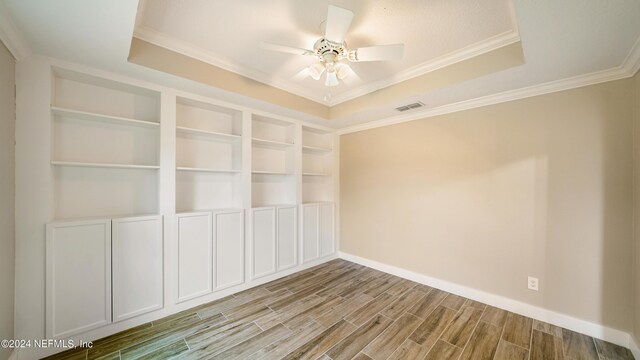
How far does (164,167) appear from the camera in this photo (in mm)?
2309

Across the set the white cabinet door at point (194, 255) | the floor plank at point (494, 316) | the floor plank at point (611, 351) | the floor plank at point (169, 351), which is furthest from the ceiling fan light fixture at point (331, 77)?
Result: the floor plank at point (611, 351)

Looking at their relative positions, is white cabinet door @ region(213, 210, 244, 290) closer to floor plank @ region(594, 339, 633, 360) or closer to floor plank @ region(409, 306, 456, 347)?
floor plank @ region(409, 306, 456, 347)

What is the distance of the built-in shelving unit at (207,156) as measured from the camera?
2.70m

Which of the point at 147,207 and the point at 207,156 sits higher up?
the point at 207,156

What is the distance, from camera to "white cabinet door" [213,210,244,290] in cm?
265

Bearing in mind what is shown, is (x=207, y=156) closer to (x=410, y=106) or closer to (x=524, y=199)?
(x=410, y=106)

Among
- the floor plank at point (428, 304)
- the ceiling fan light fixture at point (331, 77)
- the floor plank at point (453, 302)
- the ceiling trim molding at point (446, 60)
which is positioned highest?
the ceiling trim molding at point (446, 60)

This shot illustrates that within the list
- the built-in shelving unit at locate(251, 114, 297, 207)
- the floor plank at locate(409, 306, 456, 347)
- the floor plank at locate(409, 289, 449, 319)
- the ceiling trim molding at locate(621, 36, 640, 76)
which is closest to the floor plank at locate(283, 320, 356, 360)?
the floor plank at locate(409, 306, 456, 347)

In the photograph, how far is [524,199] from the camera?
2.34 meters

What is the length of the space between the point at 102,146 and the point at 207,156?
962mm

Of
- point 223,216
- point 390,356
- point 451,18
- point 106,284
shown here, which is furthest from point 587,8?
point 106,284

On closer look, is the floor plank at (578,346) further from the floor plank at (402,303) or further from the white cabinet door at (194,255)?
the white cabinet door at (194,255)

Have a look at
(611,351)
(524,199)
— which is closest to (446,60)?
Result: (524,199)

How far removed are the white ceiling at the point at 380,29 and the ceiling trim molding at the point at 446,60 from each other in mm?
75
